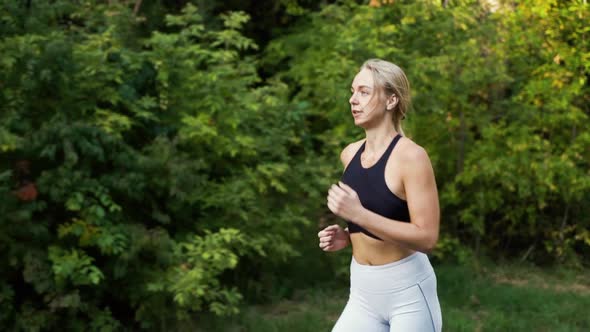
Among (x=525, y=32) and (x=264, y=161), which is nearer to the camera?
(x=264, y=161)

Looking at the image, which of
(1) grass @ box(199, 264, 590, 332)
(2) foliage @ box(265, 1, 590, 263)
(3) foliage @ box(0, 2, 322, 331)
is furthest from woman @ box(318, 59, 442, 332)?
(2) foliage @ box(265, 1, 590, 263)

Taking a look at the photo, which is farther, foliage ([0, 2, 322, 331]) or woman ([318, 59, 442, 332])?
foliage ([0, 2, 322, 331])

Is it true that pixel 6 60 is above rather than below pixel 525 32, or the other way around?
below

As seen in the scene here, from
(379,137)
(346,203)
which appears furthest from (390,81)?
(346,203)

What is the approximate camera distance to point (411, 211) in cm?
304

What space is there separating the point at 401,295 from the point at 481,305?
4.61m

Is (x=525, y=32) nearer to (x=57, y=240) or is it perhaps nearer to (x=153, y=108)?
(x=153, y=108)

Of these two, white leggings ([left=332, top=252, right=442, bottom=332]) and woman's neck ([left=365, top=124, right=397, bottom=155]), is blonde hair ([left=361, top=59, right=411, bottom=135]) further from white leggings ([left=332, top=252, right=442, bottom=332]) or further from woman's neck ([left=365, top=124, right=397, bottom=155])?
white leggings ([left=332, top=252, right=442, bottom=332])

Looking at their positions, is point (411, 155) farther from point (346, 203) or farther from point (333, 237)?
point (333, 237)

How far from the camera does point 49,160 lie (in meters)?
6.27

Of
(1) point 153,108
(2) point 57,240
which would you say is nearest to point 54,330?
(2) point 57,240

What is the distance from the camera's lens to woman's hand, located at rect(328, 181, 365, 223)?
2943 mm

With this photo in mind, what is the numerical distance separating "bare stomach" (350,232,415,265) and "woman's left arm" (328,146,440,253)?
181mm

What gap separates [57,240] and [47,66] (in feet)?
4.33
